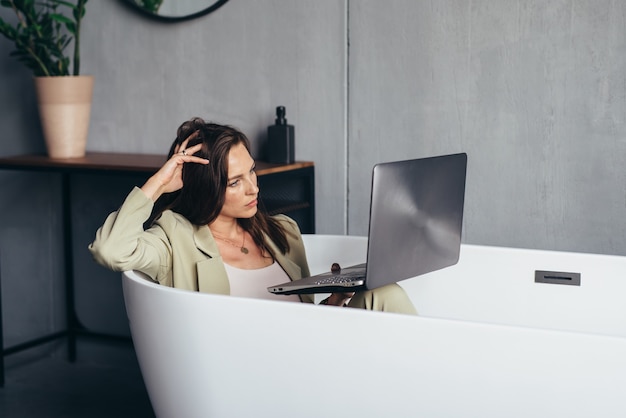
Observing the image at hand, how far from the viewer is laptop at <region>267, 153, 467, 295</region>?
1974 millimetres

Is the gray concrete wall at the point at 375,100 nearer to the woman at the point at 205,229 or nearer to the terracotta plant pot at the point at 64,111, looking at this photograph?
the terracotta plant pot at the point at 64,111

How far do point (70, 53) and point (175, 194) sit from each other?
161 cm

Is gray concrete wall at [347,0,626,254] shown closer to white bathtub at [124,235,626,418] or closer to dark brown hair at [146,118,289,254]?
white bathtub at [124,235,626,418]

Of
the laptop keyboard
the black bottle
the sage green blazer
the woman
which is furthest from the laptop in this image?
the black bottle

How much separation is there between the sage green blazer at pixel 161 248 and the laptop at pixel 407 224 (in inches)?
8.7

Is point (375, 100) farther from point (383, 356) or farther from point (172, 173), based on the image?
point (383, 356)

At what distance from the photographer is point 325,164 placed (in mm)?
3221

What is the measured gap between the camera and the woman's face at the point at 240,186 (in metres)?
2.27

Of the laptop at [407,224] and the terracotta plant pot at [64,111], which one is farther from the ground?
the terracotta plant pot at [64,111]

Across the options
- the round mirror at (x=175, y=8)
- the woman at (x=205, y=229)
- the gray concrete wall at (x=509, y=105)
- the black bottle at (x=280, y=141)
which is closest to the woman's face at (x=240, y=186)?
the woman at (x=205, y=229)

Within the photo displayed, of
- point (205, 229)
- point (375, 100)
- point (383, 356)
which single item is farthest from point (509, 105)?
point (383, 356)

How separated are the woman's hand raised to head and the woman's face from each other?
0.26 feet

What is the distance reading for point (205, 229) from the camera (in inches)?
90.4

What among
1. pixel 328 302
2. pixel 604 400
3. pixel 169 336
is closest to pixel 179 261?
pixel 169 336
